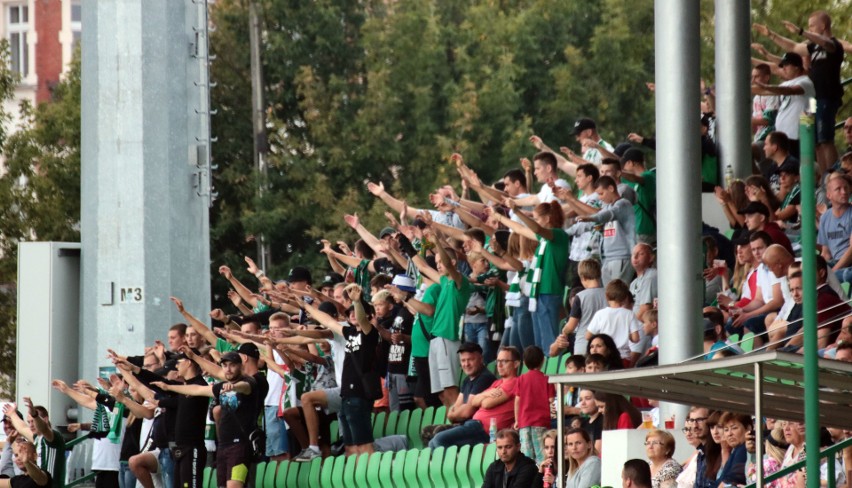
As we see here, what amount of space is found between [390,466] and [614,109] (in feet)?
82.2

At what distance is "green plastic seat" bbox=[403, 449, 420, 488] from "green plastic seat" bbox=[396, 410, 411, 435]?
4.01 feet

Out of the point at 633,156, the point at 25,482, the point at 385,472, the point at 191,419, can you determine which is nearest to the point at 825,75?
the point at 633,156

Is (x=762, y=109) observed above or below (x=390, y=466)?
above

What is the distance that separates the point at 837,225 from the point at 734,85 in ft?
12.4

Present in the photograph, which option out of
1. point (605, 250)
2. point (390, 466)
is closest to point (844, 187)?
point (605, 250)

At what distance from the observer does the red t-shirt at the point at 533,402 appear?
610 inches

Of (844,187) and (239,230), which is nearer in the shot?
(844,187)

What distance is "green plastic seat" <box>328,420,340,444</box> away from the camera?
19484 mm

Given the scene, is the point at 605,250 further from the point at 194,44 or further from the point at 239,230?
the point at 239,230

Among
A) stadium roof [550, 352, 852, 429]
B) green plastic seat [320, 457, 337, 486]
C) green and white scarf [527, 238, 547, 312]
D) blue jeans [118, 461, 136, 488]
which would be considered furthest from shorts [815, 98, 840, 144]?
blue jeans [118, 461, 136, 488]

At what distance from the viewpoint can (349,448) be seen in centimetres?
1806

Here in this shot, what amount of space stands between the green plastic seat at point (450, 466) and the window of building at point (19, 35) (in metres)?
41.3

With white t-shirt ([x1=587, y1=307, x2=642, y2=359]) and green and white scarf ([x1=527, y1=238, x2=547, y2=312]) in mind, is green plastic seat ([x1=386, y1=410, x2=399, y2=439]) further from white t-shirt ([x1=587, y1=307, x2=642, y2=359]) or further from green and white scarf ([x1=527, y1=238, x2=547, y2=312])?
white t-shirt ([x1=587, y1=307, x2=642, y2=359])

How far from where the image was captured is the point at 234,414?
57.4 ft
